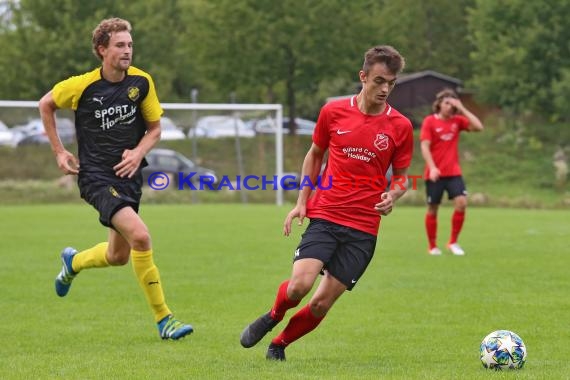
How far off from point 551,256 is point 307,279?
7962mm

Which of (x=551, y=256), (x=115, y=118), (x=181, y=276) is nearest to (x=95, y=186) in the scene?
(x=115, y=118)

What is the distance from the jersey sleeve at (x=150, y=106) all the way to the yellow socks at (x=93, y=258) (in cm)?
113

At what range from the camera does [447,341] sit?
7.28 metres

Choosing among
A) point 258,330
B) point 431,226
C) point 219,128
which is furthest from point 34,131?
point 258,330

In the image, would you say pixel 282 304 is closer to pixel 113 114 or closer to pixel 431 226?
pixel 113 114

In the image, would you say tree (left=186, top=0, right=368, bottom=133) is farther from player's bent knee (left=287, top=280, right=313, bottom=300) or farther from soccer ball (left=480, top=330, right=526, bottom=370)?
soccer ball (left=480, top=330, right=526, bottom=370)

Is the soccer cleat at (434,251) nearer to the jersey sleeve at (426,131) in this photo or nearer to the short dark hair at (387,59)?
the jersey sleeve at (426,131)

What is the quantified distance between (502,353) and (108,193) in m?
3.12

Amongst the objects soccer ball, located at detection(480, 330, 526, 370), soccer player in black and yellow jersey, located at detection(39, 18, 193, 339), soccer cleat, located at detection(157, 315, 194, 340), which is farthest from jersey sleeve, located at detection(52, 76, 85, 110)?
soccer ball, located at detection(480, 330, 526, 370)

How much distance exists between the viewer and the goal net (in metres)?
26.5

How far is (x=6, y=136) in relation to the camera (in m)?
25.0

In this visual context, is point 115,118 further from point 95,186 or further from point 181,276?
point 181,276

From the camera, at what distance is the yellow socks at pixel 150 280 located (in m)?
7.47

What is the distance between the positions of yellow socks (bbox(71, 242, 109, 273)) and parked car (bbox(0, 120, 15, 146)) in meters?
17.3
